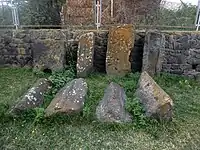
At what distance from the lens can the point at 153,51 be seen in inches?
196

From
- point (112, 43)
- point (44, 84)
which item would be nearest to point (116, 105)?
point (44, 84)

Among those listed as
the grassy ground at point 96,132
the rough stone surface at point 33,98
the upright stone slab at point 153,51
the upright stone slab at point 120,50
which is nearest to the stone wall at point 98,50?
the upright stone slab at point 153,51

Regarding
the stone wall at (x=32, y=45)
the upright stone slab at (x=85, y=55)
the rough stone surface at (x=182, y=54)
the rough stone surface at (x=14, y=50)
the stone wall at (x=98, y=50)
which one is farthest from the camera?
the rough stone surface at (x=14, y=50)

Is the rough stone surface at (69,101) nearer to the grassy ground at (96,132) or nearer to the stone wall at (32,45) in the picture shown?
the grassy ground at (96,132)

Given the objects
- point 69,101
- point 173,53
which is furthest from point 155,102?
point 173,53

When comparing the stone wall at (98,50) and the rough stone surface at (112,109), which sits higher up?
the stone wall at (98,50)

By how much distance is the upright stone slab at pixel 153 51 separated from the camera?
4969 millimetres

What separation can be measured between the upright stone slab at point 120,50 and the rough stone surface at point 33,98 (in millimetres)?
1213

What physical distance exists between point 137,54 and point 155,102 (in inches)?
74.1

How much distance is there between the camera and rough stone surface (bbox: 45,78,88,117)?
11.3ft

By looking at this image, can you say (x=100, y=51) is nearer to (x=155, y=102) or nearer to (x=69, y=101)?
(x=69, y=101)

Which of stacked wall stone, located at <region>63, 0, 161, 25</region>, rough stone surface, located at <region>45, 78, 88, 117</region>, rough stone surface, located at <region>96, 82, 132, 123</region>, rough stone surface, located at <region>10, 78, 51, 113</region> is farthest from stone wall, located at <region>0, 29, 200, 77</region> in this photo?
rough stone surface, located at <region>96, 82, 132, 123</region>

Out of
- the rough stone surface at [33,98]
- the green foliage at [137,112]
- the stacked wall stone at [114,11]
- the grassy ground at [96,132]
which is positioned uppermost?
the stacked wall stone at [114,11]

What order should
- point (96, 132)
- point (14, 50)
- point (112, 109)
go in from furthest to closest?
1. point (14, 50)
2. point (112, 109)
3. point (96, 132)
